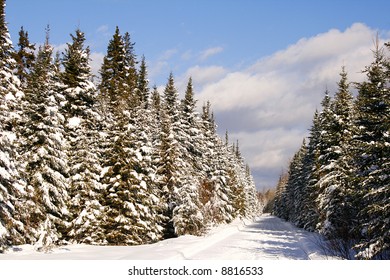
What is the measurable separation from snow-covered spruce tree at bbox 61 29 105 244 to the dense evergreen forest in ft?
0.23

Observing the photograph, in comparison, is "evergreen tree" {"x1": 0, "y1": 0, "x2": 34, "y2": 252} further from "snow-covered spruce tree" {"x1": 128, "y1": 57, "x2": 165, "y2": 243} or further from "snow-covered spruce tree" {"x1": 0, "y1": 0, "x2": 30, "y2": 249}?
"snow-covered spruce tree" {"x1": 128, "y1": 57, "x2": 165, "y2": 243}

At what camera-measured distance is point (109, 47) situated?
148 ft

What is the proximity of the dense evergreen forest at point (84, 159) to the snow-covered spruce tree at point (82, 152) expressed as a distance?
0.07 metres

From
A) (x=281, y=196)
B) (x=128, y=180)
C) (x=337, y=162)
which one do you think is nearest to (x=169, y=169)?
(x=128, y=180)

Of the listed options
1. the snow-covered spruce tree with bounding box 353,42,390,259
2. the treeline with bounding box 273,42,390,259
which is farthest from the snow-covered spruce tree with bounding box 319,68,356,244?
the snow-covered spruce tree with bounding box 353,42,390,259

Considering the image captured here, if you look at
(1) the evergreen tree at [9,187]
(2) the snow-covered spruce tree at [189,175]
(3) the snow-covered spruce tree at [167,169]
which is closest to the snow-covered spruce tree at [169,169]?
(3) the snow-covered spruce tree at [167,169]

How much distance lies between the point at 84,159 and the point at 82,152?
50cm

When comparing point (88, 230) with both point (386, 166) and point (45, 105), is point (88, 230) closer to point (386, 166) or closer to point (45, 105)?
point (45, 105)

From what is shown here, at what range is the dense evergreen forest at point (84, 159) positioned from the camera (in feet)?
61.6

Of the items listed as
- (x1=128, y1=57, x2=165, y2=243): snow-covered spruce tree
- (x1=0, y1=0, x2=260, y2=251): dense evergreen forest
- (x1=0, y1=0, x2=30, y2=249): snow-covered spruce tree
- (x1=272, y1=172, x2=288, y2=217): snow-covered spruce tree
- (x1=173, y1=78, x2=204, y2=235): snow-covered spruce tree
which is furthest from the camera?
(x1=272, y1=172, x2=288, y2=217): snow-covered spruce tree

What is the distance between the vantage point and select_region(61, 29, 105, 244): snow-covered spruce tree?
77.3 ft

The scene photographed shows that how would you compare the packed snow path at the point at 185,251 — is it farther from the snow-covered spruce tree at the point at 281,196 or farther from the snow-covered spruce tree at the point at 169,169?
the snow-covered spruce tree at the point at 281,196

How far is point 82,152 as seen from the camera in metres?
24.1

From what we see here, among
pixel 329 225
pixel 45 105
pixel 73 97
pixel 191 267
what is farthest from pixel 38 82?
pixel 329 225
